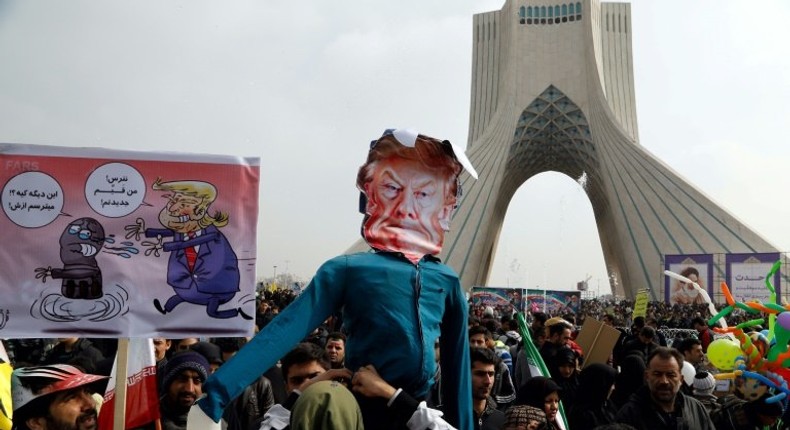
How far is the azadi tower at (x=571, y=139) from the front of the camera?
2241 cm

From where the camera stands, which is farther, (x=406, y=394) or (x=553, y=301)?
(x=553, y=301)

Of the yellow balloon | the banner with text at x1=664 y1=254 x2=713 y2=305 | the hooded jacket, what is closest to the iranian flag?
the hooded jacket

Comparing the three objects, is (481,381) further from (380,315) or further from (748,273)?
(748,273)

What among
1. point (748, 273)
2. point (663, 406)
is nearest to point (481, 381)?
point (663, 406)

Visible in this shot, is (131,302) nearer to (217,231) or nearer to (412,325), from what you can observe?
(217,231)

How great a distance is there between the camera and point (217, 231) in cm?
244

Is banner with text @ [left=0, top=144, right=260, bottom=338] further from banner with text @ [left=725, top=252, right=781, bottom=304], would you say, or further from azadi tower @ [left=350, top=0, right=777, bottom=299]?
azadi tower @ [left=350, top=0, right=777, bottom=299]

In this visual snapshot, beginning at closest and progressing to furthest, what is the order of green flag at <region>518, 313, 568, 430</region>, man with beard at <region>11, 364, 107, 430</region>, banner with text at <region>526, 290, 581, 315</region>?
man with beard at <region>11, 364, 107, 430</region> → green flag at <region>518, 313, 568, 430</region> → banner with text at <region>526, 290, 581, 315</region>

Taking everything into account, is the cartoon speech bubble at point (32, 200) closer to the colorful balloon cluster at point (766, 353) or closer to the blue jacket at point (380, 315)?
the blue jacket at point (380, 315)

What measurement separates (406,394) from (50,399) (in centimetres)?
124

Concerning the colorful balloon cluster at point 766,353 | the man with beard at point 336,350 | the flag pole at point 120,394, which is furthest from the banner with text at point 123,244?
the colorful balloon cluster at point 766,353

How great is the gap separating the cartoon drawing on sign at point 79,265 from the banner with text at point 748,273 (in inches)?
603

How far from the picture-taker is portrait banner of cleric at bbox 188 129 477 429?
157 cm

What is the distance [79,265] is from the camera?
233cm
